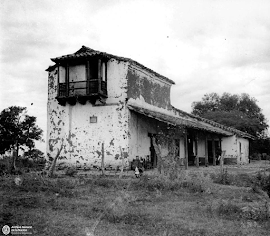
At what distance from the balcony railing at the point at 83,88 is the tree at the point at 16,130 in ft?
16.6

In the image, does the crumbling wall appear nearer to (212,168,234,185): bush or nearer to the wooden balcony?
the wooden balcony

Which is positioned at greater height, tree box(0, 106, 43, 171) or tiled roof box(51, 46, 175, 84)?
tiled roof box(51, 46, 175, 84)

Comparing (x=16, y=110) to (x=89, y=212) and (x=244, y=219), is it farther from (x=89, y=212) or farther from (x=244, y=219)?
(x=244, y=219)

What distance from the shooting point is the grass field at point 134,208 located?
6.49 meters

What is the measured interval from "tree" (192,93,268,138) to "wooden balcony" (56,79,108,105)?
1074 inches

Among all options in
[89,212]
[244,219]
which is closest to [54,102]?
[89,212]

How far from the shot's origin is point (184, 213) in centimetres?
785

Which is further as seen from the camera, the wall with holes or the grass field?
the wall with holes

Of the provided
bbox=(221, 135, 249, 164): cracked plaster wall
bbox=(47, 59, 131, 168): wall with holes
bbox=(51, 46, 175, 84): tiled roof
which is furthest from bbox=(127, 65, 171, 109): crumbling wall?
bbox=(221, 135, 249, 164): cracked plaster wall

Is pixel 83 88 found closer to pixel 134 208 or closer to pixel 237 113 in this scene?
pixel 134 208

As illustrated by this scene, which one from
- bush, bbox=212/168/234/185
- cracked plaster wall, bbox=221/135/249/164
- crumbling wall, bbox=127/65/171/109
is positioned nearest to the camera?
bush, bbox=212/168/234/185

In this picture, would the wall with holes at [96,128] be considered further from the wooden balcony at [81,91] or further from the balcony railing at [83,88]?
→ the balcony railing at [83,88]

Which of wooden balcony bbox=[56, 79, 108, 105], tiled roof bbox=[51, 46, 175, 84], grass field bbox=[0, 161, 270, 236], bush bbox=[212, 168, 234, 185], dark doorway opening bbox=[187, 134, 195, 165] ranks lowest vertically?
grass field bbox=[0, 161, 270, 236]

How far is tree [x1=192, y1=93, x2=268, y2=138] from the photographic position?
140 feet
